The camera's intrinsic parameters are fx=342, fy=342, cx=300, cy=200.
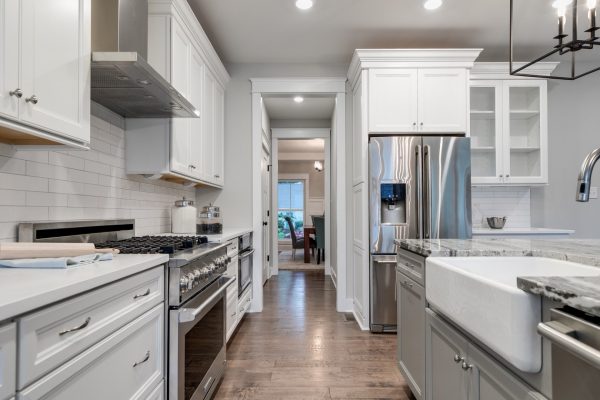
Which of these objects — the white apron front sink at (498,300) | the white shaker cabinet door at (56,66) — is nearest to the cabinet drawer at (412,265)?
the white apron front sink at (498,300)

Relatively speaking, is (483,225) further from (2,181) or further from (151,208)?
(2,181)

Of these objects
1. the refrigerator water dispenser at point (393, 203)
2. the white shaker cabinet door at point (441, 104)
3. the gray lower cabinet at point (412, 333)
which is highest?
the white shaker cabinet door at point (441, 104)

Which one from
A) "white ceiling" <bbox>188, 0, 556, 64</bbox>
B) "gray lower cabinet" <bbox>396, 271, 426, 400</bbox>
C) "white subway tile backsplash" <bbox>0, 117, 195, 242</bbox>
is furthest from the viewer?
"white ceiling" <bbox>188, 0, 556, 64</bbox>

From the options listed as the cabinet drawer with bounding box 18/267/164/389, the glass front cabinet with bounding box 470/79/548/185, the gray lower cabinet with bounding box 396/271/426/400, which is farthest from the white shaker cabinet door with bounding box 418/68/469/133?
the cabinet drawer with bounding box 18/267/164/389

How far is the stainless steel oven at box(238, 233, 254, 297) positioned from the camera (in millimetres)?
2987

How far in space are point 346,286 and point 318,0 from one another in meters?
2.68

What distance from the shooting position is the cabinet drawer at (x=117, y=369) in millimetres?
809

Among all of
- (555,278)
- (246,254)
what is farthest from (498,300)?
(246,254)

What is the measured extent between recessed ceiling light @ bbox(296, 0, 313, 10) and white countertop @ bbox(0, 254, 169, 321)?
231 cm

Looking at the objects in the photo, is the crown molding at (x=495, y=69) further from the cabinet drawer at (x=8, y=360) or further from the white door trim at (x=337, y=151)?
the cabinet drawer at (x=8, y=360)

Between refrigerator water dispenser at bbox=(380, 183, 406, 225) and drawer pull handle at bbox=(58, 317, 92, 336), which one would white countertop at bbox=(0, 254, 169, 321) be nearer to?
drawer pull handle at bbox=(58, 317, 92, 336)

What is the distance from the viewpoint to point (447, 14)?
2848mm

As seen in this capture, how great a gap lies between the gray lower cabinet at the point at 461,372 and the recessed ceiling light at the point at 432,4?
7.74 feet

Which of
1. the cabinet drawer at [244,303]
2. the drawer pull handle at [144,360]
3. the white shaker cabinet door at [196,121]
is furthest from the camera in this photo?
the cabinet drawer at [244,303]
